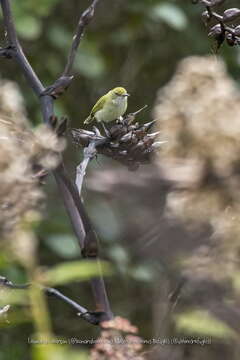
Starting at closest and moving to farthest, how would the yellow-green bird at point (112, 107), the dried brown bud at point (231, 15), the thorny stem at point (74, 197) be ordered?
the thorny stem at point (74, 197) < the dried brown bud at point (231, 15) < the yellow-green bird at point (112, 107)

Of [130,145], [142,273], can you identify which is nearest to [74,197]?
[130,145]

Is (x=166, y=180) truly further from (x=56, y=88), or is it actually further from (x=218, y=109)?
(x=56, y=88)

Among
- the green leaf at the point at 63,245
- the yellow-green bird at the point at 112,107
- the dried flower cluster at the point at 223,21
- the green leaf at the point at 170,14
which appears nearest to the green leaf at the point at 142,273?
the green leaf at the point at 63,245

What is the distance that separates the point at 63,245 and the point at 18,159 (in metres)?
3.45

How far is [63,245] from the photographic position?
4199 mm

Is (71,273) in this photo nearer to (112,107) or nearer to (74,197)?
(74,197)

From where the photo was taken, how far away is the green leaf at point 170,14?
15.0 feet

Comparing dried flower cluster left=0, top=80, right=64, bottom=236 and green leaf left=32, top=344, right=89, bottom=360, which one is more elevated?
dried flower cluster left=0, top=80, right=64, bottom=236

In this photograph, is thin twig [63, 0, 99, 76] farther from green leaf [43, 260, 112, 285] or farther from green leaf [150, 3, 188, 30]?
green leaf [150, 3, 188, 30]

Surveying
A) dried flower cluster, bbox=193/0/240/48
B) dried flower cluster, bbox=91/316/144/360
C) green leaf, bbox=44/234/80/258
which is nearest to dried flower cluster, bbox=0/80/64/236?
dried flower cluster, bbox=91/316/144/360

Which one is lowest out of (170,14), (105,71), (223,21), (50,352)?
(105,71)

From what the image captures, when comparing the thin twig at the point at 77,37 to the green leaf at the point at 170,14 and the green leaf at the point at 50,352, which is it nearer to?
the green leaf at the point at 50,352

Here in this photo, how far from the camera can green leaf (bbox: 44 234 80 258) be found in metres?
4.16

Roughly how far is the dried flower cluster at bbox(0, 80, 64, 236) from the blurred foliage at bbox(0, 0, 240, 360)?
286 cm
